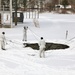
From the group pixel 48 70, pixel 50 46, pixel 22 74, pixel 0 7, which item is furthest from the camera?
pixel 0 7

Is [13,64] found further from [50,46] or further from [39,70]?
[50,46]

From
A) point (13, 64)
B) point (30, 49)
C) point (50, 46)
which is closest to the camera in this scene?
point (13, 64)

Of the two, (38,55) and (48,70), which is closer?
(48,70)

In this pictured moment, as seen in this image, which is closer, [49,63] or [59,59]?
[49,63]

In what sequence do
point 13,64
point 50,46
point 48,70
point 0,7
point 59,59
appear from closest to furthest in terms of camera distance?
1. point 48,70
2. point 13,64
3. point 59,59
4. point 50,46
5. point 0,7

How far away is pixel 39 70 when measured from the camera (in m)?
14.4

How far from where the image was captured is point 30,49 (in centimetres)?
2066

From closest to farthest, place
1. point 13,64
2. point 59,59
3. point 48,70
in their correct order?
1. point 48,70
2. point 13,64
3. point 59,59

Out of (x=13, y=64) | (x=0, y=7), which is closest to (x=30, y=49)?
(x=13, y=64)

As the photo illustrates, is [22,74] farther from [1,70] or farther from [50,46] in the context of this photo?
[50,46]

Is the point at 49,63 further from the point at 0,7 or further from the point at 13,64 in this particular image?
the point at 0,7

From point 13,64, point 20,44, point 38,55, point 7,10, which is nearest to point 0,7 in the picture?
point 7,10

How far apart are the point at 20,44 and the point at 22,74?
30.5 ft

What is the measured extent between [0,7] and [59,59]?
22.9 metres
